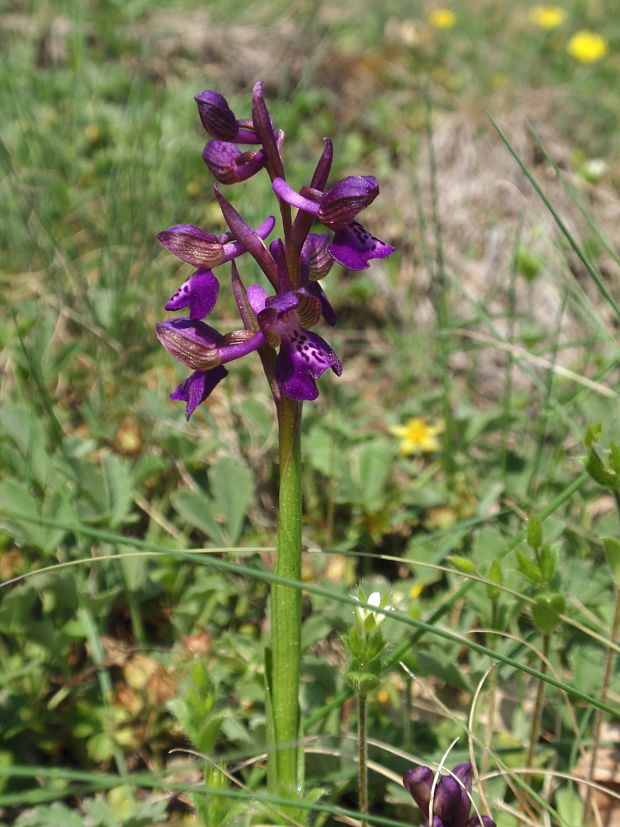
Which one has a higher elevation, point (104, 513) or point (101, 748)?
point (104, 513)

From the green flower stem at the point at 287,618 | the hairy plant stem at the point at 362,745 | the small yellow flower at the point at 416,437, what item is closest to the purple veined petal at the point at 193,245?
the green flower stem at the point at 287,618

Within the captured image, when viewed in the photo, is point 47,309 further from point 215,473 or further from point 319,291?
point 319,291

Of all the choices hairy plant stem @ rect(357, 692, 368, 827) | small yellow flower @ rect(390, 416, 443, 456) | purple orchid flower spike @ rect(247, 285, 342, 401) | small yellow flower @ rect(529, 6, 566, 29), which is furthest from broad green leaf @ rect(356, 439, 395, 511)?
small yellow flower @ rect(529, 6, 566, 29)

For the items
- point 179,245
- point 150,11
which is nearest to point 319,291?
point 179,245

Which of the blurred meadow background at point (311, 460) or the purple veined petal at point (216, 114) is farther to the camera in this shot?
the blurred meadow background at point (311, 460)

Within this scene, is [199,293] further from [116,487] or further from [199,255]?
[116,487]

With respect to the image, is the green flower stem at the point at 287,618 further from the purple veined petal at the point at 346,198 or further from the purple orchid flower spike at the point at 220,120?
the purple orchid flower spike at the point at 220,120

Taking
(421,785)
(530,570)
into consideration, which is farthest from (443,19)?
(421,785)
